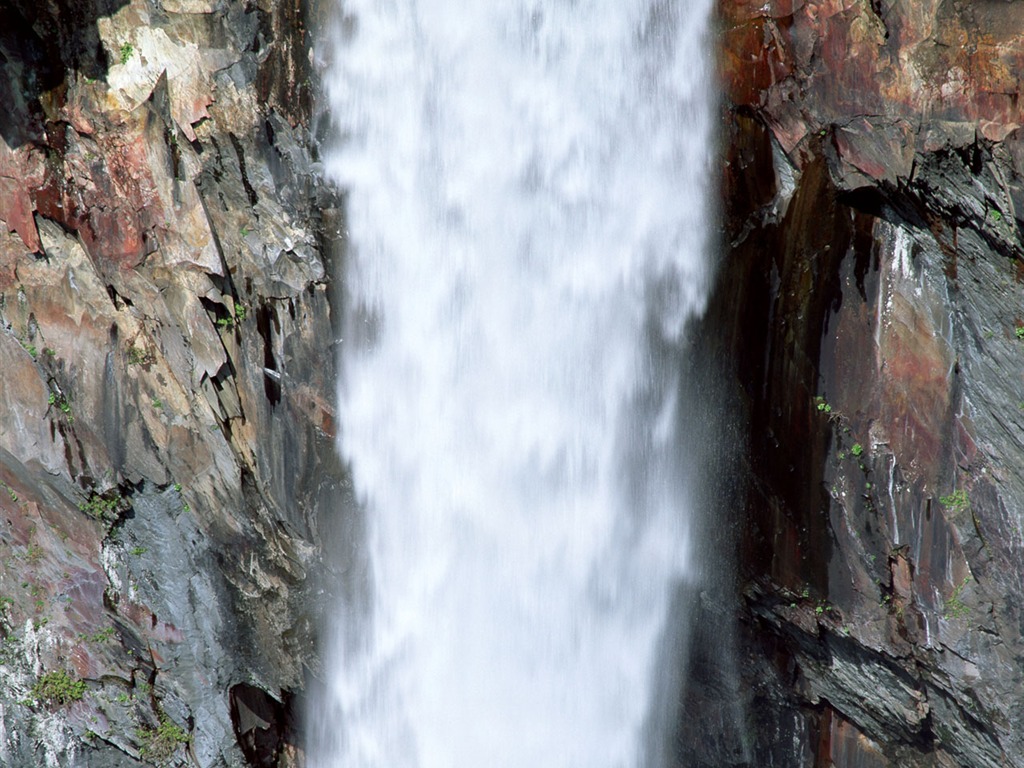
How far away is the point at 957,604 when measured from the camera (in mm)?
9562

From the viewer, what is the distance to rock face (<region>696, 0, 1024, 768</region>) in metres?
8.16

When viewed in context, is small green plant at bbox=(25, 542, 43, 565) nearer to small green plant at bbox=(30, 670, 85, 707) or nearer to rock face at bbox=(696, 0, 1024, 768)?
small green plant at bbox=(30, 670, 85, 707)

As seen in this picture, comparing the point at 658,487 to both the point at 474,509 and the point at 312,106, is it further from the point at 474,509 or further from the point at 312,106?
the point at 312,106

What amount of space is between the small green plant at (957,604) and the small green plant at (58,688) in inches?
411

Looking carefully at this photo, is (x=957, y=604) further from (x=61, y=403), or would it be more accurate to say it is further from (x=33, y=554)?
(x=33, y=554)

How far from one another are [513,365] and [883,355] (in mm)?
3992

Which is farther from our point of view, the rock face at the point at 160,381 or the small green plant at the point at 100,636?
the small green plant at the point at 100,636

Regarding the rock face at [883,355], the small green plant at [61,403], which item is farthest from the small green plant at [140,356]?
Answer: the rock face at [883,355]

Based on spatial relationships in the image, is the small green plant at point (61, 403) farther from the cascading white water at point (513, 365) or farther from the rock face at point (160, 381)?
the cascading white water at point (513, 365)

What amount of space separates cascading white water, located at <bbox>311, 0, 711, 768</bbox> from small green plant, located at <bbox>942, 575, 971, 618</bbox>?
2.96 metres

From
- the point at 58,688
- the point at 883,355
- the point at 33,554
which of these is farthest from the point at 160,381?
the point at 883,355

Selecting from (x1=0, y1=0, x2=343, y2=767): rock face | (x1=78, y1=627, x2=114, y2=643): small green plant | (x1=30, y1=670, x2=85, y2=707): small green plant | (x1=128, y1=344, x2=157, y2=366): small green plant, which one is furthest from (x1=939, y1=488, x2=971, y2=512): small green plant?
(x1=30, y1=670, x2=85, y2=707): small green plant

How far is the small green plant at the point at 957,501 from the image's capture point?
9289 millimetres

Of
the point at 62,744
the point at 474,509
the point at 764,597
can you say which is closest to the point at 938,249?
the point at 764,597
